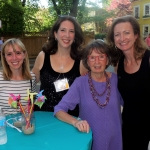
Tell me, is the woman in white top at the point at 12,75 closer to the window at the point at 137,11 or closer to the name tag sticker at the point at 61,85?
the name tag sticker at the point at 61,85

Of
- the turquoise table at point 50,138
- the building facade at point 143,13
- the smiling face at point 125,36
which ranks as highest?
the building facade at point 143,13

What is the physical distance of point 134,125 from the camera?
2389 millimetres

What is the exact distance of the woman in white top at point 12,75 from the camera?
8.17ft

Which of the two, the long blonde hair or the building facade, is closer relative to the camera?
the long blonde hair

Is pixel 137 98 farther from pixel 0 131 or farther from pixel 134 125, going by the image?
pixel 0 131

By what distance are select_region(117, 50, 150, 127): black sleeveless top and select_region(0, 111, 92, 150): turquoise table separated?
0.73 m

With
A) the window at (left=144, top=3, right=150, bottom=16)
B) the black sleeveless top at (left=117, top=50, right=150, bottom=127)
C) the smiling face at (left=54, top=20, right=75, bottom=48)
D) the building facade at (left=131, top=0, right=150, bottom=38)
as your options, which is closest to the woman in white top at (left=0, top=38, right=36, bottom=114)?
the smiling face at (left=54, top=20, right=75, bottom=48)

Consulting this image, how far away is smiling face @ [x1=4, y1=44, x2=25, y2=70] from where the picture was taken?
2516mm

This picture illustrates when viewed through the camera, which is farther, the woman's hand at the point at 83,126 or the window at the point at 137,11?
the window at the point at 137,11

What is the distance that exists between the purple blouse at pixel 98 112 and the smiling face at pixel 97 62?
0.14m

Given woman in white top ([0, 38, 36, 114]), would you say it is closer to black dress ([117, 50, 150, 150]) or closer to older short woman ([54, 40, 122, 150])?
older short woman ([54, 40, 122, 150])

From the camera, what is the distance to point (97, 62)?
2172mm

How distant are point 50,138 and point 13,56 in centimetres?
120

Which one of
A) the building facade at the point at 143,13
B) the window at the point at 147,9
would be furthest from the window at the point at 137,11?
the window at the point at 147,9
